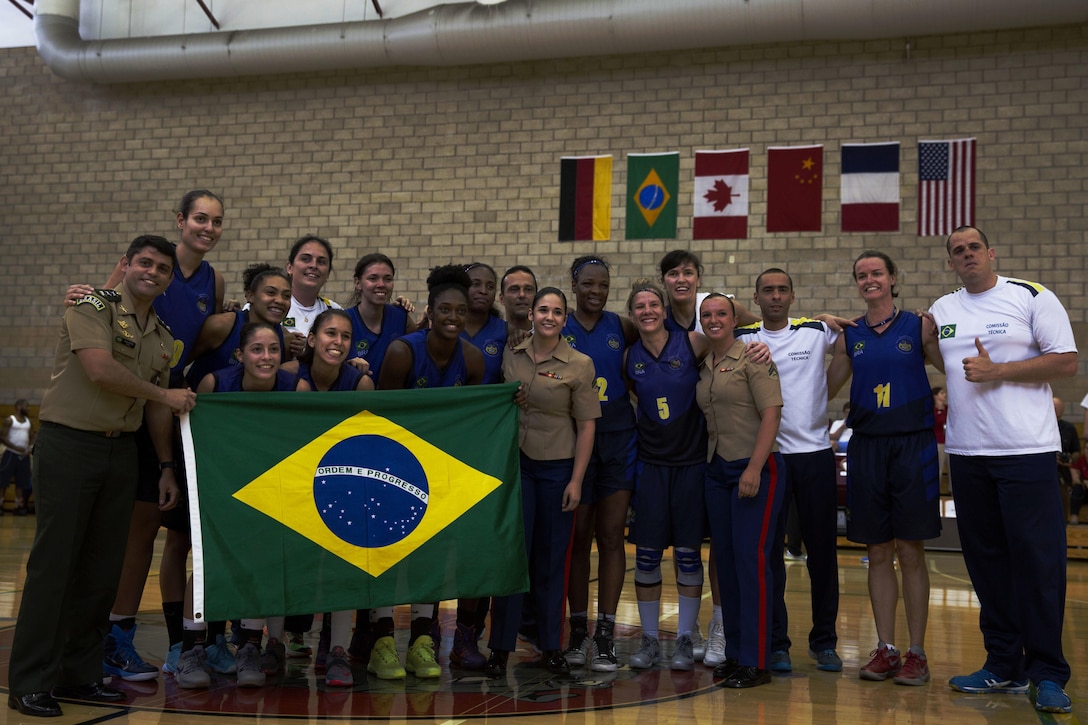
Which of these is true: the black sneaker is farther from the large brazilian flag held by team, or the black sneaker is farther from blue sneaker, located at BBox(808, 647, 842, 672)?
blue sneaker, located at BBox(808, 647, 842, 672)

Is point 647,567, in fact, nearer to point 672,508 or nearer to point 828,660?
point 672,508

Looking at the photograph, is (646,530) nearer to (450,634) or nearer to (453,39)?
(450,634)

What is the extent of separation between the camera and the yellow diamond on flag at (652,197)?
12508 mm

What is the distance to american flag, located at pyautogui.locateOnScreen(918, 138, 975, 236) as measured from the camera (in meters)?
11.7

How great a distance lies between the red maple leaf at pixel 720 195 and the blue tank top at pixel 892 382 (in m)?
8.10

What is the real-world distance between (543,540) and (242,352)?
1514mm

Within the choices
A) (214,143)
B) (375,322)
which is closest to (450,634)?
(375,322)

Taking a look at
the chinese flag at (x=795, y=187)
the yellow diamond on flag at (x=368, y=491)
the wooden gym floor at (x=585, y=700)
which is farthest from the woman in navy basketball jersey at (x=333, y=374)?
the chinese flag at (x=795, y=187)

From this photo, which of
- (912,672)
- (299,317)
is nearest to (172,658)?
(299,317)

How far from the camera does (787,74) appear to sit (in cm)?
1216

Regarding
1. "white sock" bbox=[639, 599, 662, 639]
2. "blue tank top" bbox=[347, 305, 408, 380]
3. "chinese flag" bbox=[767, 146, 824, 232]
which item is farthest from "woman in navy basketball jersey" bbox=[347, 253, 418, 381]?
"chinese flag" bbox=[767, 146, 824, 232]

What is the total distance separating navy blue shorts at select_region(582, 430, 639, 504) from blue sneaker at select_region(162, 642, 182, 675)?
1.85 m

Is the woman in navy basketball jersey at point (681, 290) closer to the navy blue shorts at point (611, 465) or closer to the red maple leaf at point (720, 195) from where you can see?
the navy blue shorts at point (611, 465)

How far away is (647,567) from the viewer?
4445 millimetres
